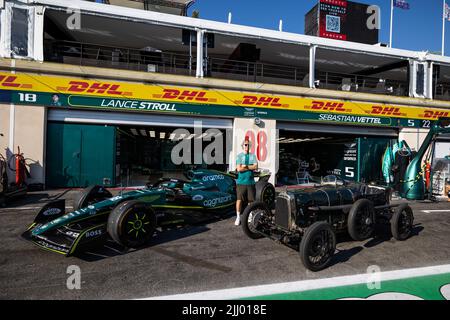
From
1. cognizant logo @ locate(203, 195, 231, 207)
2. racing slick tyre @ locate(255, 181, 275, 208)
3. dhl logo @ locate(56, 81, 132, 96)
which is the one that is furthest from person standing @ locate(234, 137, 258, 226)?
dhl logo @ locate(56, 81, 132, 96)

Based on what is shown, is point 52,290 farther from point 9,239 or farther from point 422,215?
point 422,215

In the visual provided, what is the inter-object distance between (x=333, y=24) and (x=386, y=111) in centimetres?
1352

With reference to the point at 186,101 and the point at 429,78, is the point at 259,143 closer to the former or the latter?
the point at 186,101

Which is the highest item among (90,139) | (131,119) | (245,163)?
(131,119)

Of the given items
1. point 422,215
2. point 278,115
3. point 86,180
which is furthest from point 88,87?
point 422,215

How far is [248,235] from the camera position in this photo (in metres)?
4.91

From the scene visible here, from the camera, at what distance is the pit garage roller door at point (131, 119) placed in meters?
10.3

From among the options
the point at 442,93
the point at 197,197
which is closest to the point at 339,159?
the point at 442,93

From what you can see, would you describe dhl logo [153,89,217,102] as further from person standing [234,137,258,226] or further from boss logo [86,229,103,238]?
boss logo [86,229,103,238]

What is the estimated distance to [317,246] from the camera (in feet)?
12.6

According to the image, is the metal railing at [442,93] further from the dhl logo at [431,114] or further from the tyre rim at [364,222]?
the tyre rim at [364,222]

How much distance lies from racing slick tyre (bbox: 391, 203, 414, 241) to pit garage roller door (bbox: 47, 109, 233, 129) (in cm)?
797

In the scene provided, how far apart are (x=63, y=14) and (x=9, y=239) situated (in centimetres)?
1014

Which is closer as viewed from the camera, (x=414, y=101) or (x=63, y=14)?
(x=63, y=14)
